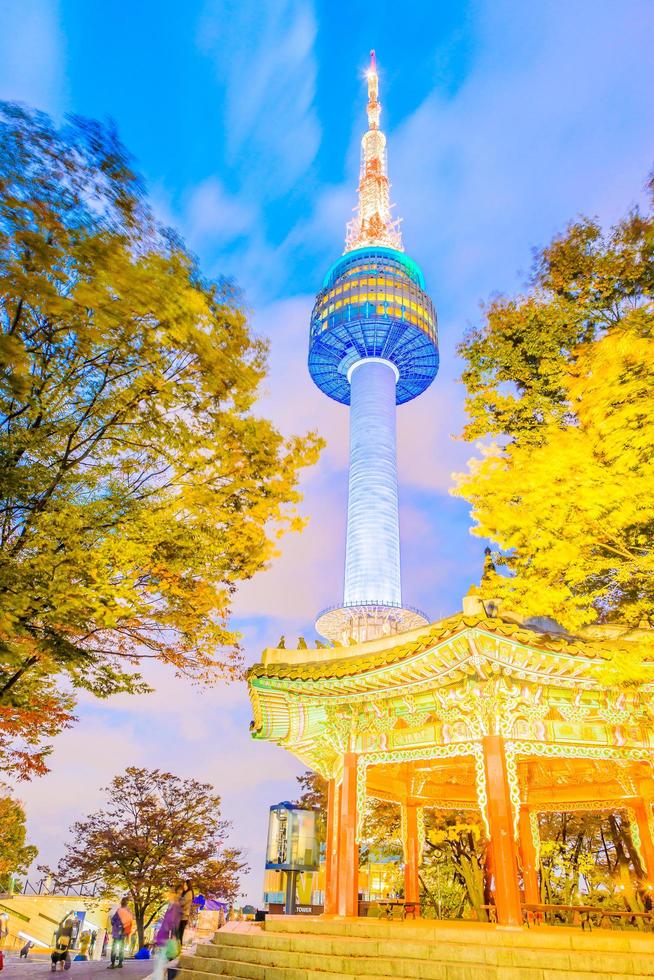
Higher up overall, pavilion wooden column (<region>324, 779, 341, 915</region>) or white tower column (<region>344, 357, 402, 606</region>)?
white tower column (<region>344, 357, 402, 606</region>)

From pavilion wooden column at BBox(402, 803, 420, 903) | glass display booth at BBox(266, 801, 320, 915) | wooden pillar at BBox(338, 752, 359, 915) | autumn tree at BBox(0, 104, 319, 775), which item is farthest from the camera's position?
glass display booth at BBox(266, 801, 320, 915)

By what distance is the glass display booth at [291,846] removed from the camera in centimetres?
1983

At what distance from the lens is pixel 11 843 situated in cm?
3906

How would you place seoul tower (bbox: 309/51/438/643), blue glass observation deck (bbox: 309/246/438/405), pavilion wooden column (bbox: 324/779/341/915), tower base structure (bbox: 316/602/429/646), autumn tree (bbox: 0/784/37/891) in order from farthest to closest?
blue glass observation deck (bbox: 309/246/438/405)
seoul tower (bbox: 309/51/438/643)
tower base structure (bbox: 316/602/429/646)
autumn tree (bbox: 0/784/37/891)
pavilion wooden column (bbox: 324/779/341/915)

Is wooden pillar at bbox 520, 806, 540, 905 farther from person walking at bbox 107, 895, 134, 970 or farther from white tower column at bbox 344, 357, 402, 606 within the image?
white tower column at bbox 344, 357, 402, 606

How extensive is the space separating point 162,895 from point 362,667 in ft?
76.3

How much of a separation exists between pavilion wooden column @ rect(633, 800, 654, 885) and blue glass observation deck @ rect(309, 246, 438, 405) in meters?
51.0

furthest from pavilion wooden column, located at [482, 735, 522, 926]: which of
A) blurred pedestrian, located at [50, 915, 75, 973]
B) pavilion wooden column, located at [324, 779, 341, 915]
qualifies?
blurred pedestrian, located at [50, 915, 75, 973]

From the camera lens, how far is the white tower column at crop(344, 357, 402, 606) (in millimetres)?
47719

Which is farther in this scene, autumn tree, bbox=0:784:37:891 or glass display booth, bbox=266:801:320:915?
autumn tree, bbox=0:784:37:891

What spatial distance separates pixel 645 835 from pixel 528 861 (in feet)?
8.32

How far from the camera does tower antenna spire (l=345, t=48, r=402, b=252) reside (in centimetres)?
6619

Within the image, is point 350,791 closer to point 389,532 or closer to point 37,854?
point 389,532

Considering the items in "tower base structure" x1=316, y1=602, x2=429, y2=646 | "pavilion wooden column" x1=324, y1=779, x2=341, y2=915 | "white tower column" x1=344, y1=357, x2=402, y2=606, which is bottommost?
"pavilion wooden column" x1=324, y1=779, x2=341, y2=915
